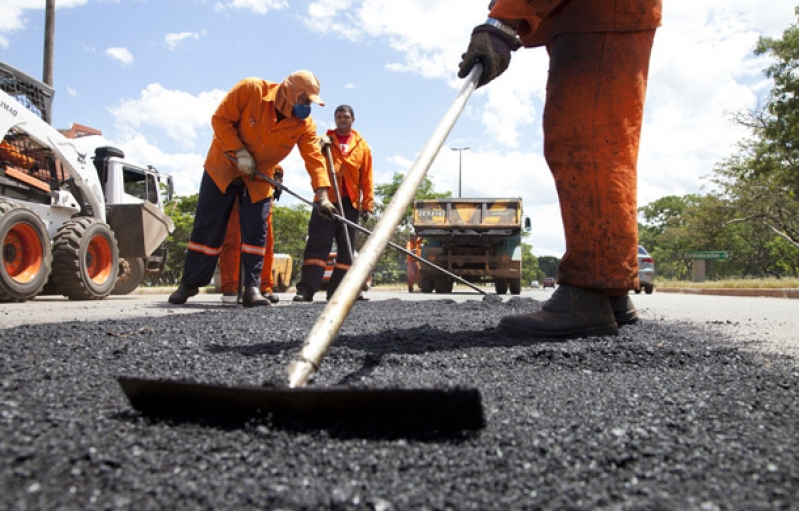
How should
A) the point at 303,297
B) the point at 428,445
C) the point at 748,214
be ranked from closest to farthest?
the point at 428,445 < the point at 303,297 < the point at 748,214

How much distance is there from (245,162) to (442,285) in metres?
9.13

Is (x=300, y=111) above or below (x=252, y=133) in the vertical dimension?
above

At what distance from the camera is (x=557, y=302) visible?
2576mm

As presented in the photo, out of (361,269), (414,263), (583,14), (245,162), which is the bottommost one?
(361,269)

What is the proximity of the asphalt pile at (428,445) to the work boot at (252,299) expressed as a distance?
3094 mm

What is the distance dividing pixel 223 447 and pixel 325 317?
1.57 ft

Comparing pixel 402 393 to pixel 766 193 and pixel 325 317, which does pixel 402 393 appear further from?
pixel 766 193

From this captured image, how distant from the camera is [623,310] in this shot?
9.85 ft

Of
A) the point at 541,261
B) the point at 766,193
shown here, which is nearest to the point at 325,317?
the point at 766,193

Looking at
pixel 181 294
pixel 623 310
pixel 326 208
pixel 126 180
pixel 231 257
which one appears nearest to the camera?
pixel 623 310

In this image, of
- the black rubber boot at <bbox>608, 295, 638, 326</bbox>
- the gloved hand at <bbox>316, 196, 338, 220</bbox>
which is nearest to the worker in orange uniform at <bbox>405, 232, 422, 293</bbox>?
the gloved hand at <bbox>316, 196, 338, 220</bbox>

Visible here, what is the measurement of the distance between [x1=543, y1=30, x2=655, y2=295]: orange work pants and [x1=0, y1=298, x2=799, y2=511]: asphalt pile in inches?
23.4

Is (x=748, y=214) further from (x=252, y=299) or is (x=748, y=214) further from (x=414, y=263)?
(x=252, y=299)

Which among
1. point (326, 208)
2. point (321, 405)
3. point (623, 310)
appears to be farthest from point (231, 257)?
point (321, 405)
